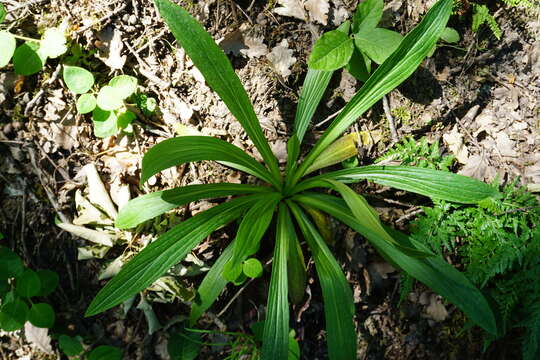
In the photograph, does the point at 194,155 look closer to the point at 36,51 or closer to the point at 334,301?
the point at 334,301

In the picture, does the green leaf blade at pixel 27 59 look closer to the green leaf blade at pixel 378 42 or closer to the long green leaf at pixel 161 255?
the long green leaf at pixel 161 255

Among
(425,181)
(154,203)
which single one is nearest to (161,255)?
(154,203)

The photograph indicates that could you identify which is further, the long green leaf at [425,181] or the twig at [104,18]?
the twig at [104,18]

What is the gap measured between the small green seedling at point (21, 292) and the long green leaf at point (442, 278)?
117 centimetres

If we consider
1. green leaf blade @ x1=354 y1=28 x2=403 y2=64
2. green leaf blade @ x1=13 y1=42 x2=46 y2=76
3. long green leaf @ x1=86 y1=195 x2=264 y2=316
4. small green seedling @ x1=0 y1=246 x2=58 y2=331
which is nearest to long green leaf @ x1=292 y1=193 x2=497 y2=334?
long green leaf @ x1=86 y1=195 x2=264 y2=316

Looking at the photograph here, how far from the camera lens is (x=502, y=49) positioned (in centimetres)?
194

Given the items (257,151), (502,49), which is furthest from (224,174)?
(502,49)

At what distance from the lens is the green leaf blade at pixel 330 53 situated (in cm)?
164

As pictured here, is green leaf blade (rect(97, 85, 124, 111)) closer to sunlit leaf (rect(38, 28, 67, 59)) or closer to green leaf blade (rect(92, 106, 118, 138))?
green leaf blade (rect(92, 106, 118, 138))

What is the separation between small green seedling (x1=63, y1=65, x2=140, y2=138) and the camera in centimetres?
169

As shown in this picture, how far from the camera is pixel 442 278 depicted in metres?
1.52

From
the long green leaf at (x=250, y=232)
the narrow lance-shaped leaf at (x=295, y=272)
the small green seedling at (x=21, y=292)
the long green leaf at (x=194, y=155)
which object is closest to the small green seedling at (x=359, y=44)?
the long green leaf at (x=194, y=155)

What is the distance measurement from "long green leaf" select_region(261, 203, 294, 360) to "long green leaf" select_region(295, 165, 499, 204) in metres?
0.18

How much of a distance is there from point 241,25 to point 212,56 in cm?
49
